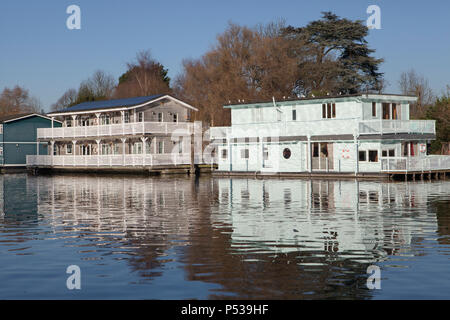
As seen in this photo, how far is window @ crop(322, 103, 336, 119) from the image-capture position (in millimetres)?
49969

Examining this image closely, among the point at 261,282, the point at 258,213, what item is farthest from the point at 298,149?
the point at 261,282

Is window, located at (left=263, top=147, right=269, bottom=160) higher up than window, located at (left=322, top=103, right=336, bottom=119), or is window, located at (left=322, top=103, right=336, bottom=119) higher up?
window, located at (left=322, top=103, right=336, bottom=119)

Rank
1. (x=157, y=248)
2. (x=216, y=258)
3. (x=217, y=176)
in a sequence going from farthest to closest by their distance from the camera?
(x=217, y=176), (x=157, y=248), (x=216, y=258)

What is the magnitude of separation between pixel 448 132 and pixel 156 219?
4512 centimetres

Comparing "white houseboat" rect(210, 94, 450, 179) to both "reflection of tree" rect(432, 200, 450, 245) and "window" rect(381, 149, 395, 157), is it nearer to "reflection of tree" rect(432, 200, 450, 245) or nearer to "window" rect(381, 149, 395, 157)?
"window" rect(381, 149, 395, 157)

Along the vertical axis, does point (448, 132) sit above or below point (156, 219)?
above

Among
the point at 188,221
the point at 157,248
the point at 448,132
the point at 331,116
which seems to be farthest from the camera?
the point at 448,132

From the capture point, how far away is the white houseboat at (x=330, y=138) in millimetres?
46469

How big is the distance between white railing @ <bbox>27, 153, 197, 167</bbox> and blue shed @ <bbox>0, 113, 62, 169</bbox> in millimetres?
11437

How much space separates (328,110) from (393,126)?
19.2 ft

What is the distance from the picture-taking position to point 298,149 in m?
51.2

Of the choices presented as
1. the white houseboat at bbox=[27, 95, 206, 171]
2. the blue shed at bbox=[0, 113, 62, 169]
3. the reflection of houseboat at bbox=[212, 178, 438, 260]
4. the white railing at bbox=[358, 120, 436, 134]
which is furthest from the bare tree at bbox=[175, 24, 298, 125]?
the reflection of houseboat at bbox=[212, 178, 438, 260]

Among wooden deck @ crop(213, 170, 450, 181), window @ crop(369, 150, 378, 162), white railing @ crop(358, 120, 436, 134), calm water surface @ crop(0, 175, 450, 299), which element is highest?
white railing @ crop(358, 120, 436, 134)
